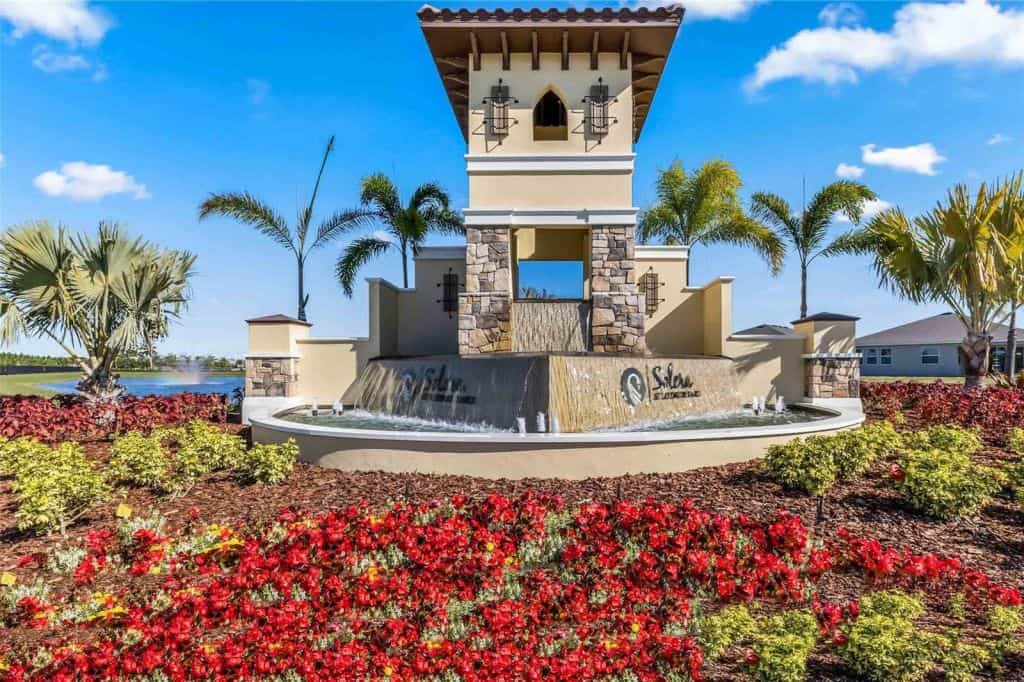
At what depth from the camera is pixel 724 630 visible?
3.64m

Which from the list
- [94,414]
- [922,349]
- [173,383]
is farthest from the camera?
[922,349]

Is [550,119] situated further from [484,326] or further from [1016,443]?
[1016,443]

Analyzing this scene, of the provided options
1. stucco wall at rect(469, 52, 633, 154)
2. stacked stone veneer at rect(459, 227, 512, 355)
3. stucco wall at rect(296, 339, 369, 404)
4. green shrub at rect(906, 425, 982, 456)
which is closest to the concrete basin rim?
green shrub at rect(906, 425, 982, 456)

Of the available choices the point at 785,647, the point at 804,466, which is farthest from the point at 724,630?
the point at 804,466

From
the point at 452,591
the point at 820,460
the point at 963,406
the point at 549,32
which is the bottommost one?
the point at 452,591

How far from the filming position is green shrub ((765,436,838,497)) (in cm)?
598

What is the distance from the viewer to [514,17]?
1270 centimetres

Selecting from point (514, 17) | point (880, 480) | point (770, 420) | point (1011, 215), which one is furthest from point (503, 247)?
point (1011, 215)

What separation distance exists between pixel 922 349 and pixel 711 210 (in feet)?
70.3

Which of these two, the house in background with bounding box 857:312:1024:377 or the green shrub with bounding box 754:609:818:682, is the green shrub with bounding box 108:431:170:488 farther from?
the house in background with bounding box 857:312:1024:377

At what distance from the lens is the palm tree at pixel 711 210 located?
1950 cm

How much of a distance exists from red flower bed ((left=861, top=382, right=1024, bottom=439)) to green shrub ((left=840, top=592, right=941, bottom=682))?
7.47m

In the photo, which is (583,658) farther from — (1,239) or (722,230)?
(722,230)

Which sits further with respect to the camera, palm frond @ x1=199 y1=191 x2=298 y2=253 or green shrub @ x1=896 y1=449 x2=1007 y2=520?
palm frond @ x1=199 y1=191 x2=298 y2=253
